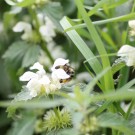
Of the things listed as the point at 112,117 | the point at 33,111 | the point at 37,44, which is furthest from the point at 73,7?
the point at 112,117

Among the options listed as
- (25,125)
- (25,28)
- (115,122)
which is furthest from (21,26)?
(115,122)

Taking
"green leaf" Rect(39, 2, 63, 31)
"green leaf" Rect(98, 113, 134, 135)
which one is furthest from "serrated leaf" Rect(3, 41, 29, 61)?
"green leaf" Rect(98, 113, 134, 135)

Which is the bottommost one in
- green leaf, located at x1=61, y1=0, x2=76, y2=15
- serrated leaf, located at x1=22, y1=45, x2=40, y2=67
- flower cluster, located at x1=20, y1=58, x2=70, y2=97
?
serrated leaf, located at x1=22, y1=45, x2=40, y2=67

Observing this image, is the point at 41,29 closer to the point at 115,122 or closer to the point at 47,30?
the point at 47,30

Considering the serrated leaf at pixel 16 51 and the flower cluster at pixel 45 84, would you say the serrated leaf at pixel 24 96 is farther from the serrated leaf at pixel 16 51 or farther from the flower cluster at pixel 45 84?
the serrated leaf at pixel 16 51

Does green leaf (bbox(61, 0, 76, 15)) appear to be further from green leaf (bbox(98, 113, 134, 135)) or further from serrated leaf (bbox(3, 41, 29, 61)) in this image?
green leaf (bbox(98, 113, 134, 135))

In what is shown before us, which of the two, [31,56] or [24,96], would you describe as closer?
[24,96]
